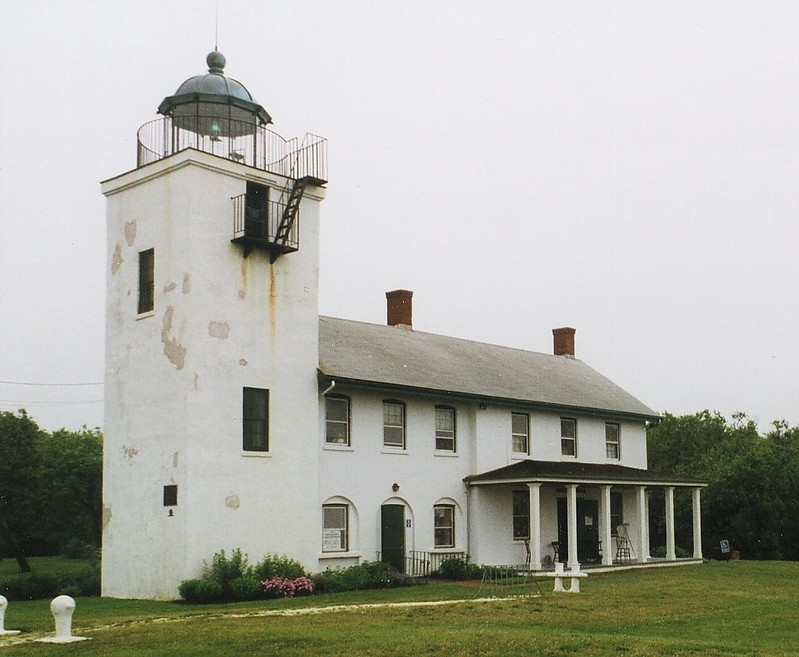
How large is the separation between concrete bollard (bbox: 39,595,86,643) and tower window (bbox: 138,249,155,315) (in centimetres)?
1108

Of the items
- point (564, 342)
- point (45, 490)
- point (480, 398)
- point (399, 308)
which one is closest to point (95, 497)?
point (45, 490)

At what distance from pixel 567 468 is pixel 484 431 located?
2836mm

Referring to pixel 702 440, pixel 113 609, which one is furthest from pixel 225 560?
pixel 702 440

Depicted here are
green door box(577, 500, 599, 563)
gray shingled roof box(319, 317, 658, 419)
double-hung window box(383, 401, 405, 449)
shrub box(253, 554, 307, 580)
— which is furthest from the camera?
green door box(577, 500, 599, 563)

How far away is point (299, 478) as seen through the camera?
2530 cm

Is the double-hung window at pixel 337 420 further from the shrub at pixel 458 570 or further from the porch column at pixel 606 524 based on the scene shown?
the porch column at pixel 606 524

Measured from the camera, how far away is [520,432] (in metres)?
32.5

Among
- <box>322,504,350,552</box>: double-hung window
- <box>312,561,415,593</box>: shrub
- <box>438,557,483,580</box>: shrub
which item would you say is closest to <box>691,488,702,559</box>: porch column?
<box>438,557,483,580</box>: shrub

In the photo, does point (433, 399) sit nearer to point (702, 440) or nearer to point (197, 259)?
point (197, 259)

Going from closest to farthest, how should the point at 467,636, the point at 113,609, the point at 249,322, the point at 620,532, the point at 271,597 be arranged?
the point at 467,636 → the point at 113,609 → the point at 271,597 → the point at 249,322 → the point at 620,532

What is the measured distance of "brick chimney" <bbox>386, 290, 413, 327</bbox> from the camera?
35.4m

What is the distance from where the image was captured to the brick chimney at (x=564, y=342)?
138 ft

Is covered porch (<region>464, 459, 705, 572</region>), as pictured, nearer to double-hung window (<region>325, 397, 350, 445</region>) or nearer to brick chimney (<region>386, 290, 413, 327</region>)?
double-hung window (<region>325, 397, 350, 445</region>)

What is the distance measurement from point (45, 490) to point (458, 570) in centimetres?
2563
